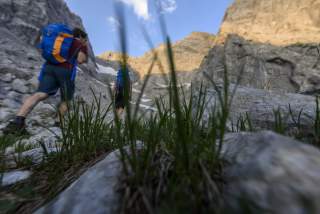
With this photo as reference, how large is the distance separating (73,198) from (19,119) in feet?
15.0

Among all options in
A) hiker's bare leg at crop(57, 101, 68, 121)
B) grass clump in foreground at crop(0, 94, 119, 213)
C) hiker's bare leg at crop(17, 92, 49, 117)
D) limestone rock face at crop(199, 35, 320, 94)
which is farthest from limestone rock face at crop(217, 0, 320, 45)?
grass clump in foreground at crop(0, 94, 119, 213)

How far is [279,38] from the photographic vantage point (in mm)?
49562

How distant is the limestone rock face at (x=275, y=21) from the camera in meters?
49.1

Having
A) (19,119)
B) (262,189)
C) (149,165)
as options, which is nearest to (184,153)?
(149,165)

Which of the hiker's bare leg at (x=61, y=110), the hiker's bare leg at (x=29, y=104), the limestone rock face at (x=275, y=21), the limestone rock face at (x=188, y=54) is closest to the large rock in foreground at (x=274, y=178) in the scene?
the hiker's bare leg at (x=61, y=110)

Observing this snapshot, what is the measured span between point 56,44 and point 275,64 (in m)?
39.3

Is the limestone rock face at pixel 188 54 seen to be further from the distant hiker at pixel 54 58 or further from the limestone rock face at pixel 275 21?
the distant hiker at pixel 54 58

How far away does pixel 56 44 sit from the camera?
5.34 m

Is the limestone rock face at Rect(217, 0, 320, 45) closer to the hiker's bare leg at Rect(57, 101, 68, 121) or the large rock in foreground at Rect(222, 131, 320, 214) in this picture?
the hiker's bare leg at Rect(57, 101, 68, 121)

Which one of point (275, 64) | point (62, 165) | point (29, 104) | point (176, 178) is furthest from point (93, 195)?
point (275, 64)

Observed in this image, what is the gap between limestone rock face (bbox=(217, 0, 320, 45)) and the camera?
161 feet

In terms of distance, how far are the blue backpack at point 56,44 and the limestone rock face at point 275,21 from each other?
1810 inches

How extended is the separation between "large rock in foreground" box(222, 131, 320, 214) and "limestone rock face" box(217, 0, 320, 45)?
4933cm

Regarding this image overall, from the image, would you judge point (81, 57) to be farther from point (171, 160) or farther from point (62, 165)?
point (171, 160)
